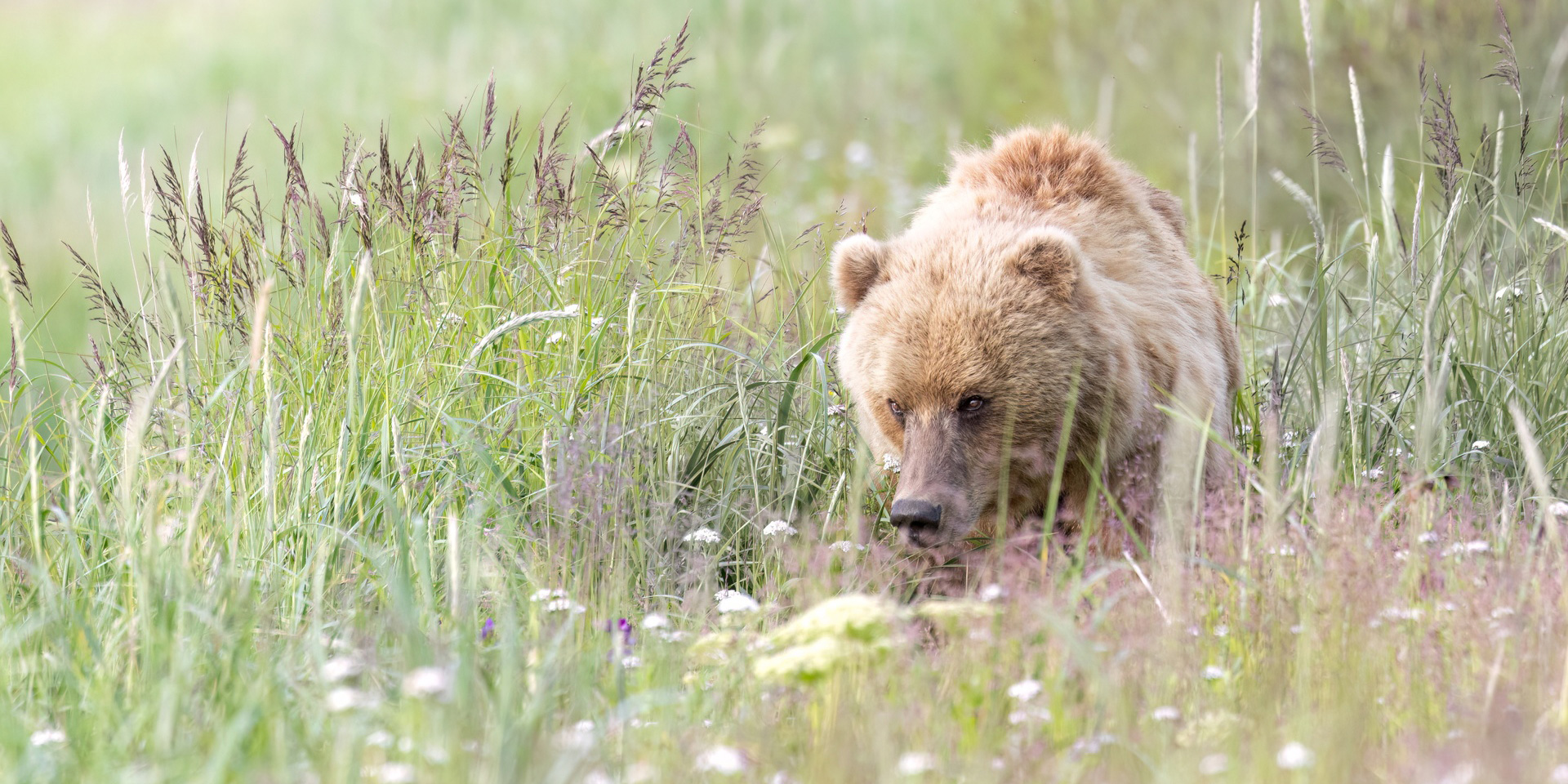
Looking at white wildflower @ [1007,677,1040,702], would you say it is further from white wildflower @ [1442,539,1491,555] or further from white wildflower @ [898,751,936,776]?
white wildflower @ [1442,539,1491,555]

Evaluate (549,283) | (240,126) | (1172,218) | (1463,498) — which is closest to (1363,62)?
(1172,218)

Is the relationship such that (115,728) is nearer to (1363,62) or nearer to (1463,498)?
(1463,498)

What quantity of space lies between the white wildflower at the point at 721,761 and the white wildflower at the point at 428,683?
43 cm

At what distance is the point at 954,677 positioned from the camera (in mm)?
2689

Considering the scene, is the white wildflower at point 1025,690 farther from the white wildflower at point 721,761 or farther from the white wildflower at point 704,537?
the white wildflower at point 704,537

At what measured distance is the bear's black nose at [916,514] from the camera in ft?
11.3

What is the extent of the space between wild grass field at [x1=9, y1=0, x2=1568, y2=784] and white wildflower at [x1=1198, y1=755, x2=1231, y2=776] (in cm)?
1

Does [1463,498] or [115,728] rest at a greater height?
[1463,498]

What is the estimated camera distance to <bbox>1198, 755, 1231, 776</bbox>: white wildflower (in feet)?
6.90

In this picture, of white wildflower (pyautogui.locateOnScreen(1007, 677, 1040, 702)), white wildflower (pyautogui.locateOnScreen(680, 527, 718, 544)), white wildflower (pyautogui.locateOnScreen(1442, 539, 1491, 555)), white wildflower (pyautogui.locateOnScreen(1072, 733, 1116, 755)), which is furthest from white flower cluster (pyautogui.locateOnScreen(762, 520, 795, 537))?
white wildflower (pyautogui.locateOnScreen(1442, 539, 1491, 555))

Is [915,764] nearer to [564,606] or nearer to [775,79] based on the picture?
[564,606]

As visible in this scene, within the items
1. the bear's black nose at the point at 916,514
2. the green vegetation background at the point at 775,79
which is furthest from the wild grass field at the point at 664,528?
the green vegetation background at the point at 775,79

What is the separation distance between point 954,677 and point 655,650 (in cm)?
62

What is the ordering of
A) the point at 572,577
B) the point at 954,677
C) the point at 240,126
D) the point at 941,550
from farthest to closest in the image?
the point at 240,126 → the point at 941,550 → the point at 572,577 → the point at 954,677
